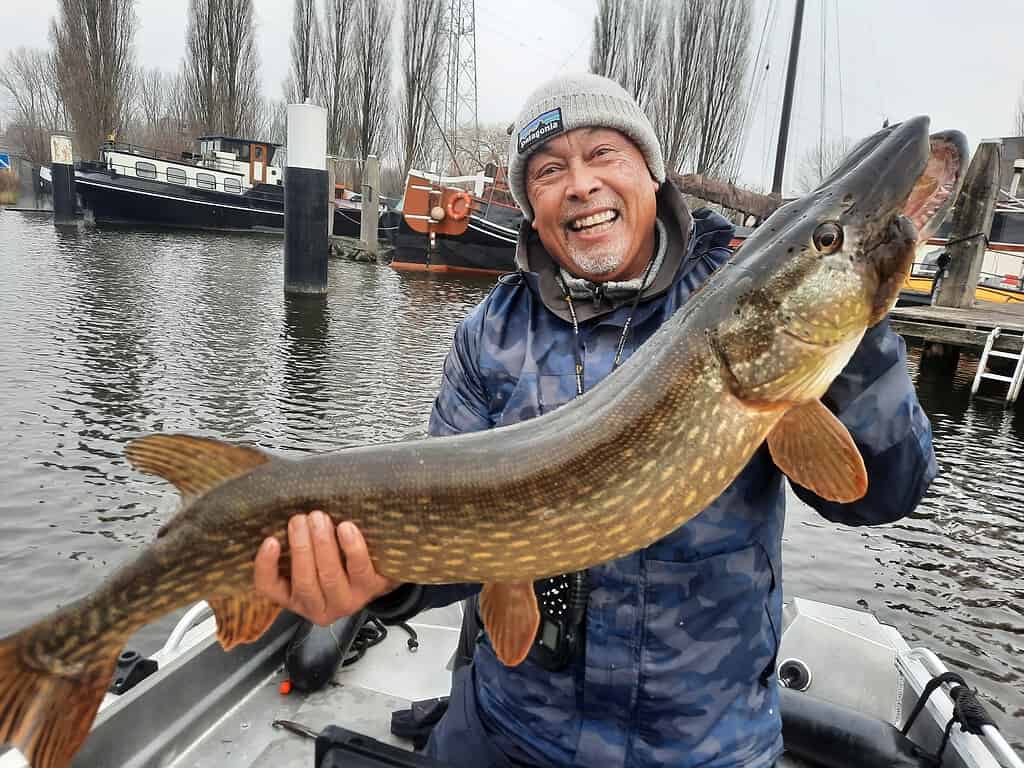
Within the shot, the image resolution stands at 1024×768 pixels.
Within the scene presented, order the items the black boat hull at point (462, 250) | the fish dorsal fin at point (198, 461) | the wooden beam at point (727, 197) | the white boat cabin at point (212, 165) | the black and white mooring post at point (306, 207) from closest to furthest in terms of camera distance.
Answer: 1. the fish dorsal fin at point (198, 461)
2. the black and white mooring post at point (306, 207)
3. the wooden beam at point (727, 197)
4. the black boat hull at point (462, 250)
5. the white boat cabin at point (212, 165)

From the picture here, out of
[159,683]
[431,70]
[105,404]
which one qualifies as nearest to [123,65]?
[431,70]

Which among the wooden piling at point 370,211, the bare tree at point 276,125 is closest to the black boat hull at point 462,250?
the wooden piling at point 370,211

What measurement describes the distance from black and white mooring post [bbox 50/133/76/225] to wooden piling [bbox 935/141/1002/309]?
22.9 metres

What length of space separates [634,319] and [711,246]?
0.29m

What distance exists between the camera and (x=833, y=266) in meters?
1.20

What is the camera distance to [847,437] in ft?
3.94

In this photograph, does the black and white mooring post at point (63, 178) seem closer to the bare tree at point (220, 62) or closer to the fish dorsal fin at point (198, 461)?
the bare tree at point (220, 62)

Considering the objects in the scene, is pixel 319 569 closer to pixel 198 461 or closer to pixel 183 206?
pixel 198 461

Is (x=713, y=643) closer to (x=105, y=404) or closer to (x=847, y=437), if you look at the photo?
(x=847, y=437)

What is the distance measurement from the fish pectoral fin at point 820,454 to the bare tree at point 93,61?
32551 millimetres

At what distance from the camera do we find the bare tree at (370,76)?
28.8 m

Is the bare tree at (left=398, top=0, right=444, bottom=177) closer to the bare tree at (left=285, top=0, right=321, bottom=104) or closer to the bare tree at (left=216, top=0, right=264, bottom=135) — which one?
the bare tree at (left=285, top=0, right=321, bottom=104)

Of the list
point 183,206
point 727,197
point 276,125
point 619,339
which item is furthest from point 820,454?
point 276,125

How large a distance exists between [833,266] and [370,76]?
31.7 metres
